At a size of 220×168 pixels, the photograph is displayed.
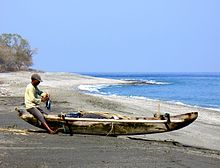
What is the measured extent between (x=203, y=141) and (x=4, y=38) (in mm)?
86375

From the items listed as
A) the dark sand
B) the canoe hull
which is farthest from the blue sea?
the dark sand

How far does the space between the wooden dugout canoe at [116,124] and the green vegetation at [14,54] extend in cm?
7750

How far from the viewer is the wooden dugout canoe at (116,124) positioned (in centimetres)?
1253

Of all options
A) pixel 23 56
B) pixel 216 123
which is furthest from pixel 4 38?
pixel 216 123

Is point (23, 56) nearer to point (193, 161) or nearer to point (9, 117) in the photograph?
point (9, 117)

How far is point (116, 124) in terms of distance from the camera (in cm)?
1265

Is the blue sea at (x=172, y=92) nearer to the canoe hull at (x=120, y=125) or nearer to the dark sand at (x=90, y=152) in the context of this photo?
the canoe hull at (x=120, y=125)

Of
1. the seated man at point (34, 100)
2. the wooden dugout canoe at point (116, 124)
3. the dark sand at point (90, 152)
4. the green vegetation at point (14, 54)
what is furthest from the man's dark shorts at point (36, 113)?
the green vegetation at point (14, 54)

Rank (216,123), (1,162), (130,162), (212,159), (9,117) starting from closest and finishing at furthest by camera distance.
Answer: (1,162)
(130,162)
(212,159)
(9,117)
(216,123)

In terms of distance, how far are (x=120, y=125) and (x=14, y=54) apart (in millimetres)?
81226

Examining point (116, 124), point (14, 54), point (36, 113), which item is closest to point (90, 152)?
point (116, 124)

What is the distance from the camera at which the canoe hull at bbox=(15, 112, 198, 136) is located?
1253 centimetres

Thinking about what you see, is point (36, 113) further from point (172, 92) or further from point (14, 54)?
point (14, 54)

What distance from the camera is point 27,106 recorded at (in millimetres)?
12602
